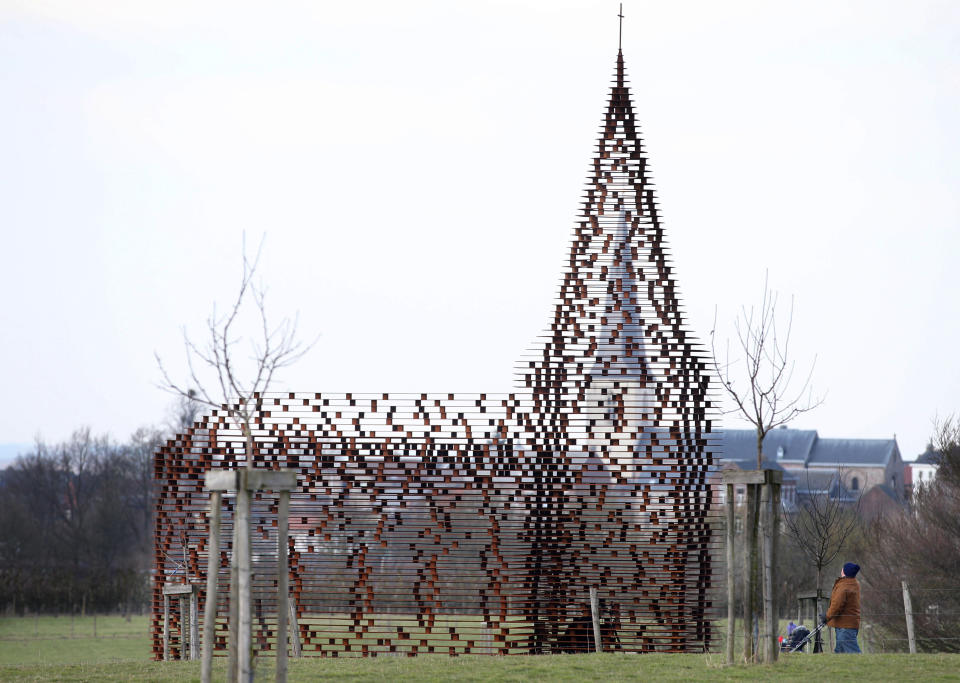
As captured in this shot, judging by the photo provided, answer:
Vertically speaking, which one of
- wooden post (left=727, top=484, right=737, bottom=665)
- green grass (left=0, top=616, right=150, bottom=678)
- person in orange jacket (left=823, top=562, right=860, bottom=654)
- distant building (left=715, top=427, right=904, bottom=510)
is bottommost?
green grass (left=0, top=616, right=150, bottom=678)

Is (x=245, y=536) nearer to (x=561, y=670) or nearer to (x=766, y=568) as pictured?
(x=561, y=670)

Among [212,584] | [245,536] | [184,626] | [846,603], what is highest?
[245,536]

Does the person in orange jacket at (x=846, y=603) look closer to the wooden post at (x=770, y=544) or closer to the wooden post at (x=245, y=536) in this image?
the wooden post at (x=770, y=544)

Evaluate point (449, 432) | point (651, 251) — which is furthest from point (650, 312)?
point (449, 432)

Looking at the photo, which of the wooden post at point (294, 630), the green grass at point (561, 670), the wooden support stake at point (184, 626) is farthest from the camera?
the wooden support stake at point (184, 626)

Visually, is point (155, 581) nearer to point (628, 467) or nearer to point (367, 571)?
point (367, 571)

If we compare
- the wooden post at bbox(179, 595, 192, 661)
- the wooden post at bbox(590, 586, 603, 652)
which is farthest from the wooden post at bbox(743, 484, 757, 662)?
the wooden post at bbox(179, 595, 192, 661)

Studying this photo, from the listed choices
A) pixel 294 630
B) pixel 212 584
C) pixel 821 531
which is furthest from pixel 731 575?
pixel 821 531

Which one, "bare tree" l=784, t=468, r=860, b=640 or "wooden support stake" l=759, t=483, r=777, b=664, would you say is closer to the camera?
"wooden support stake" l=759, t=483, r=777, b=664

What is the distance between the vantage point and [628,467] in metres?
13.1

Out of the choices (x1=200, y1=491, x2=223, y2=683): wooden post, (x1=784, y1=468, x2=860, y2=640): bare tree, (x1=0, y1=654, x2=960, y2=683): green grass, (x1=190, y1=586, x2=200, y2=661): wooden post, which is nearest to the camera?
(x1=200, y1=491, x2=223, y2=683): wooden post

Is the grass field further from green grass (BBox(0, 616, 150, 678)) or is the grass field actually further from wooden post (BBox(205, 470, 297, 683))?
green grass (BBox(0, 616, 150, 678))

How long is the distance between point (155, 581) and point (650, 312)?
6.80m

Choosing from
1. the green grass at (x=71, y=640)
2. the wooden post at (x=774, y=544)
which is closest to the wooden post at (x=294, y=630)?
the wooden post at (x=774, y=544)
